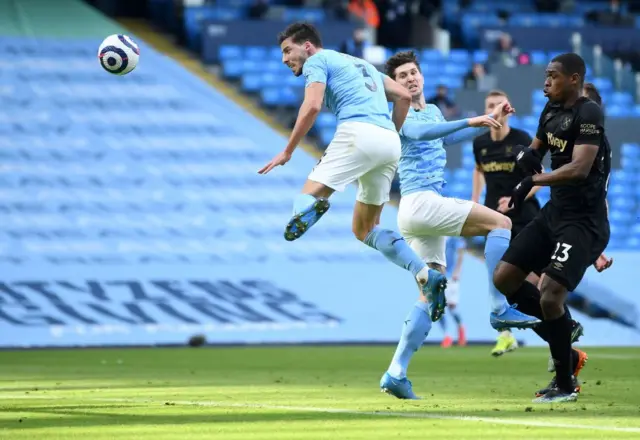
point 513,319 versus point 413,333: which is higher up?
point 513,319

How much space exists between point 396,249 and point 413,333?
2.07 ft

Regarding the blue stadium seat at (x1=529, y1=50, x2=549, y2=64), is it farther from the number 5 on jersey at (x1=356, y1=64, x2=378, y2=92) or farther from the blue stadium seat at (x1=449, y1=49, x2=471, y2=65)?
the number 5 on jersey at (x1=356, y1=64, x2=378, y2=92)

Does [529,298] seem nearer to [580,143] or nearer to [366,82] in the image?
[580,143]

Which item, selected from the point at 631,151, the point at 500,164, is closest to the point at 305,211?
the point at 500,164

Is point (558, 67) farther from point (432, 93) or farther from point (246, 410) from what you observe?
point (432, 93)

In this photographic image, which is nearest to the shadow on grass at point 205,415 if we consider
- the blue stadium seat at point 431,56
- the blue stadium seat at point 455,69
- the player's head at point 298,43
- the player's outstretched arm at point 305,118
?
the player's outstretched arm at point 305,118

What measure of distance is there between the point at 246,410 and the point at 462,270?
38.6 feet

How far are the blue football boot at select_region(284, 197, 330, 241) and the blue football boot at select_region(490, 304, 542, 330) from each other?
4.85 feet

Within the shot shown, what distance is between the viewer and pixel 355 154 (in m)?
8.54

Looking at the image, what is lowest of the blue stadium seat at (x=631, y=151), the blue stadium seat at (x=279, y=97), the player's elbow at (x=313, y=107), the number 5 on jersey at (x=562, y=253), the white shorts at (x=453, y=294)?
the white shorts at (x=453, y=294)

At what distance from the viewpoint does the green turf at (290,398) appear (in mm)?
6398

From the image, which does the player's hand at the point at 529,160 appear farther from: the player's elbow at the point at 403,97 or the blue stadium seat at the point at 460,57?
the blue stadium seat at the point at 460,57

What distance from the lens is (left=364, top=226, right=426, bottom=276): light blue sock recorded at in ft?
28.0

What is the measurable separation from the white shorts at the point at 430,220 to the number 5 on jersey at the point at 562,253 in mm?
992
